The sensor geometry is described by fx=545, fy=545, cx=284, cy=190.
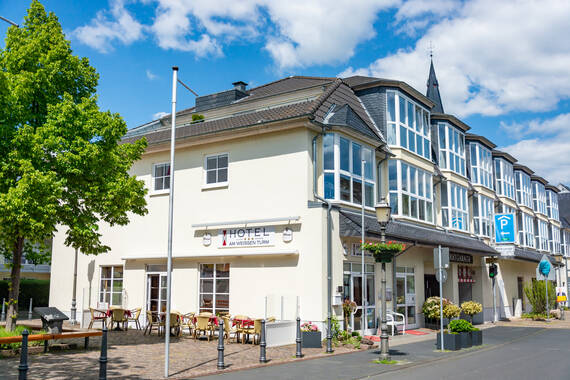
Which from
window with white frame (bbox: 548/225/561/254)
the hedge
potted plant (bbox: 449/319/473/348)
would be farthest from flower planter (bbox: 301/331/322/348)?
window with white frame (bbox: 548/225/561/254)

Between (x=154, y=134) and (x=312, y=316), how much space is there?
11.5 meters

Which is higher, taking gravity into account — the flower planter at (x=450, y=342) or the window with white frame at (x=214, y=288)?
the window with white frame at (x=214, y=288)

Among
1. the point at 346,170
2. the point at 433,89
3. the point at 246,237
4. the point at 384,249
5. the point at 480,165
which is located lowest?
the point at 384,249

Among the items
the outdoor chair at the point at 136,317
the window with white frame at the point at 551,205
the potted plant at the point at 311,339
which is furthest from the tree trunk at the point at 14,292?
the window with white frame at the point at 551,205

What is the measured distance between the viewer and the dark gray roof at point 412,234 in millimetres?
17941

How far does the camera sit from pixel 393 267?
830 inches

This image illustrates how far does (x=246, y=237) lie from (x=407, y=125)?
377 inches

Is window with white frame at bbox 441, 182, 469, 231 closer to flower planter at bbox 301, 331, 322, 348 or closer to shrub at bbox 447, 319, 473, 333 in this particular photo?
shrub at bbox 447, 319, 473, 333

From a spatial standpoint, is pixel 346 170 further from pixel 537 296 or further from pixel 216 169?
pixel 537 296

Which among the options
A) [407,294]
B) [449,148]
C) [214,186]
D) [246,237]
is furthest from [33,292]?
[449,148]

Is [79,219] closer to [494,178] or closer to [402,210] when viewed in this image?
[402,210]

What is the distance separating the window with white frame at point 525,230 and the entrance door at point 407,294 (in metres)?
20.3

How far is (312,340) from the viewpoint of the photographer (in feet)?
52.0

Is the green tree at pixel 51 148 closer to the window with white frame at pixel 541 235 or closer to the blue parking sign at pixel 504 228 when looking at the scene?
the blue parking sign at pixel 504 228
